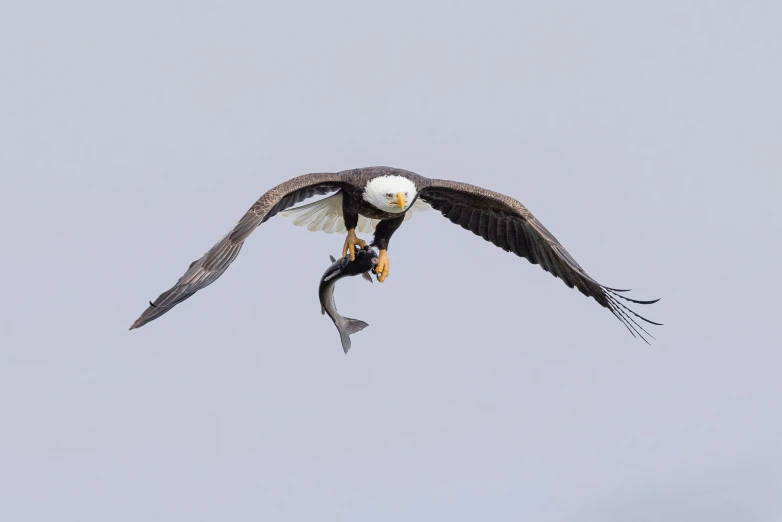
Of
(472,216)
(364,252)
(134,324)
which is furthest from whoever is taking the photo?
(472,216)

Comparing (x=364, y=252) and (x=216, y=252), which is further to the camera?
(x=364, y=252)

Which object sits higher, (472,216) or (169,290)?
(472,216)

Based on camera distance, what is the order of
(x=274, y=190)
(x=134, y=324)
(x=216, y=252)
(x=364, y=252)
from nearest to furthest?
(x=134, y=324) < (x=216, y=252) < (x=274, y=190) < (x=364, y=252)

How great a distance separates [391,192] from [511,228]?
1.59m

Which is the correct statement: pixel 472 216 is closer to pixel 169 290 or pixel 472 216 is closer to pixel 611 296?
pixel 611 296

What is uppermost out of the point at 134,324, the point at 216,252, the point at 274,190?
the point at 274,190

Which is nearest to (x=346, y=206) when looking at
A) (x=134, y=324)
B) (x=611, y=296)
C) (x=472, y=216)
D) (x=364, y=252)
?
(x=364, y=252)

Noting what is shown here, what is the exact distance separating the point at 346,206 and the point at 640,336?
2560 millimetres

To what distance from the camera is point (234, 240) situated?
30.6 feet

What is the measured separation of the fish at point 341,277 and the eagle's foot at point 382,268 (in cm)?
12

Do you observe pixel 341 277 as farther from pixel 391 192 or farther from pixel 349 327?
pixel 391 192

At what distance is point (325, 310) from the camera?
10.4 m

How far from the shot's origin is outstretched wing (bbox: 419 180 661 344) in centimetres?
1078

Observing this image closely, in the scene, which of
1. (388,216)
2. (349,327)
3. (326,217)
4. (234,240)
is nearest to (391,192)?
(388,216)
